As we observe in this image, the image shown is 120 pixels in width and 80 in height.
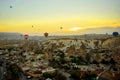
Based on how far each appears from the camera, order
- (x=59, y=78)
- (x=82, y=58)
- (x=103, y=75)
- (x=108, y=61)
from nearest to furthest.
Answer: (x=103, y=75) < (x=59, y=78) < (x=108, y=61) < (x=82, y=58)

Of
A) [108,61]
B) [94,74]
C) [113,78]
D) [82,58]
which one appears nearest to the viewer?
[113,78]

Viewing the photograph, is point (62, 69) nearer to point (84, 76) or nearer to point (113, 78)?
point (84, 76)

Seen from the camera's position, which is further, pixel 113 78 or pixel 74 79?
pixel 74 79

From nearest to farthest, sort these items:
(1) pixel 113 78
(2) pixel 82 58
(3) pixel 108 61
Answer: (1) pixel 113 78, (3) pixel 108 61, (2) pixel 82 58

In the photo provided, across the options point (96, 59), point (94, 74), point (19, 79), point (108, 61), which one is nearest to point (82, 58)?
point (96, 59)

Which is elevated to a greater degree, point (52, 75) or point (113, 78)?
point (113, 78)

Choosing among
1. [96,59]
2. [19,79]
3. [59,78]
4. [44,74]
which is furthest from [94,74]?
[96,59]

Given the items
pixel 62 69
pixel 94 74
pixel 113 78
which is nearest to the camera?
pixel 113 78

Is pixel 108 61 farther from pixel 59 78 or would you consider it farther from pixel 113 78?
pixel 113 78

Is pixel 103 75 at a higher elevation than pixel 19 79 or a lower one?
higher
